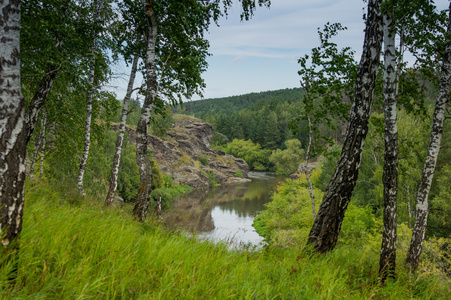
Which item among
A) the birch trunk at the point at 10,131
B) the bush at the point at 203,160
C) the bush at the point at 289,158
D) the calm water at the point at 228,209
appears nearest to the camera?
the birch trunk at the point at 10,131

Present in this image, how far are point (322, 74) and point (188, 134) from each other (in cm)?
7644

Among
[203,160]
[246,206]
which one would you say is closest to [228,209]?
[246,206]

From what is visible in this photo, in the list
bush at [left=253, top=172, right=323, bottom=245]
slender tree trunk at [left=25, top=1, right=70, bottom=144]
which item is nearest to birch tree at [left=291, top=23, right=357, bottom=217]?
slender tree trunk at [left=25, top=1, right=70, bottom=144]

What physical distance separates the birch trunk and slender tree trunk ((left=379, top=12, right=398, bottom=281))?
5212 mm

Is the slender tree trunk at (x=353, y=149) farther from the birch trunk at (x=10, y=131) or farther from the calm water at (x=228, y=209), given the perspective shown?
the calm water at (x=228, y=209)

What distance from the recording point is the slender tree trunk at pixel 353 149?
16.1 feet

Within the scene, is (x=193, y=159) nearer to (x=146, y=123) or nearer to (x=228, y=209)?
(x=228, y=209)

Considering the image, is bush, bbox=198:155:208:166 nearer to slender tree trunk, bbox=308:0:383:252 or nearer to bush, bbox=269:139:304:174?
bush, bbox=269:139:304:174

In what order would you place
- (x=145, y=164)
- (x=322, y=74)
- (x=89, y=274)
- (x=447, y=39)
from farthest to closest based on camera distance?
1. (x=322, y=74)
2. (x=145, y=164)
3. (x=447, y=39)
4. (x=89, y=274)

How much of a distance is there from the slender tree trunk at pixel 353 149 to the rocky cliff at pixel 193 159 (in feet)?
161

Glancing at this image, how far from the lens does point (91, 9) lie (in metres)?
9.93

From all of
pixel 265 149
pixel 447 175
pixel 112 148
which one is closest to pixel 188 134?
pixel 265 149

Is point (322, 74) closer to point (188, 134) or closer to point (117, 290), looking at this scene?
point (117, 290)

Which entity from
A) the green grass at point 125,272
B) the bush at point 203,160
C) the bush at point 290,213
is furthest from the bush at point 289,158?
the green grass at point 125,272
